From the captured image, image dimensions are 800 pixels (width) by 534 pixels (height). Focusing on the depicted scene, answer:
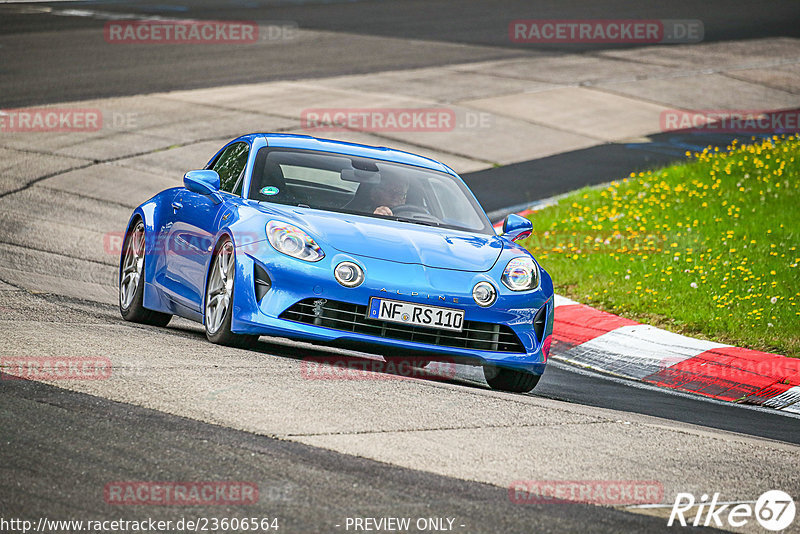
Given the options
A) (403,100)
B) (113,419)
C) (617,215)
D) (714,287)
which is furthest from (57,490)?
(403,100)

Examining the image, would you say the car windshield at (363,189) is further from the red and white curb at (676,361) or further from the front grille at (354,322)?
the red and white curb at (676,361)

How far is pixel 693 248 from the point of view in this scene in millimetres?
12242

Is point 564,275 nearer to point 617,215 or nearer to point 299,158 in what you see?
point 617,215

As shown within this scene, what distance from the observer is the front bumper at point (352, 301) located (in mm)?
6992

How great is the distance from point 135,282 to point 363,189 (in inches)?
76.3

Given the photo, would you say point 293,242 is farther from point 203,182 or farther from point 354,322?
point 203,182

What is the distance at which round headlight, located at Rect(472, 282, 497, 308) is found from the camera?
23.7 ft

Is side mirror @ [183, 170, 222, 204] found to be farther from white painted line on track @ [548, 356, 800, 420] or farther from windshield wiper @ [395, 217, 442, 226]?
white painted line on track @ [548, 356, 800, 420]

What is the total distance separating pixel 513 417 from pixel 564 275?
581cm

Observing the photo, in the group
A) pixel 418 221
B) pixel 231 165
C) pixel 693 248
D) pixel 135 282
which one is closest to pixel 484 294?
pixel 418 221

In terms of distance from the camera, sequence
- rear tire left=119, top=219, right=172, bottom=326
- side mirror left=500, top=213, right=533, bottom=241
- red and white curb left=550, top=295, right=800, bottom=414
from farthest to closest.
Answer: rear tire left=119, top=219, right=172, bottom=326 < red and white curb left=550, top=295, right=800, bottom=414 < side mirror left=500, top=213, right=533, bottom=241

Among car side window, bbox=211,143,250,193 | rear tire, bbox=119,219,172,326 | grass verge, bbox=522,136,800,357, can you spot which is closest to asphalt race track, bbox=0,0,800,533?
rear tire, bbox=119,219,172,326

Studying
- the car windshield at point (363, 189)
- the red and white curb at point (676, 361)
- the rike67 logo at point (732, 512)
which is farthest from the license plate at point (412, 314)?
the red and white curb at point (676, 361)

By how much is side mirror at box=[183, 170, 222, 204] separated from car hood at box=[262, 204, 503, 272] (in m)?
0.59
